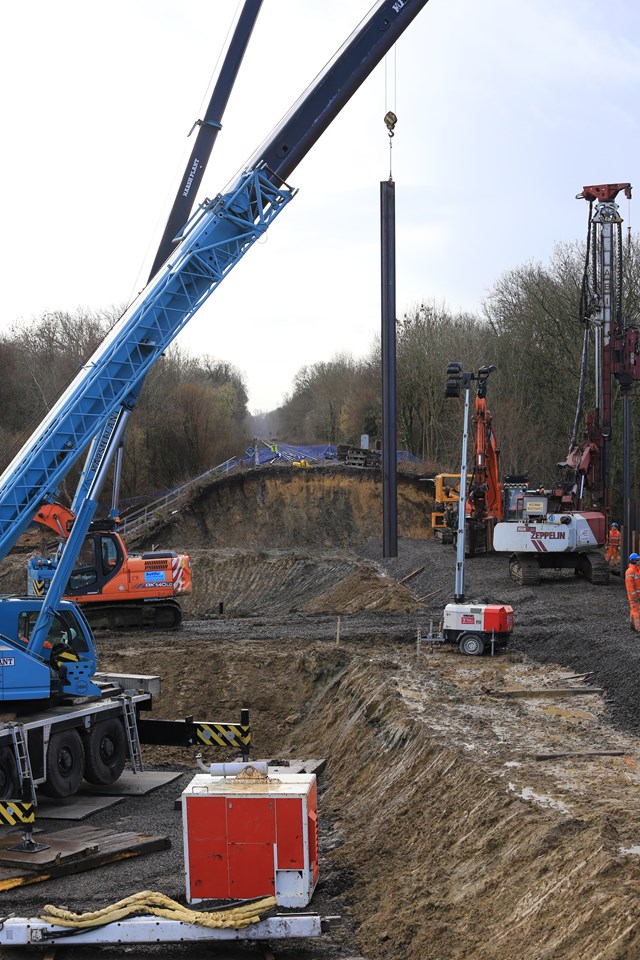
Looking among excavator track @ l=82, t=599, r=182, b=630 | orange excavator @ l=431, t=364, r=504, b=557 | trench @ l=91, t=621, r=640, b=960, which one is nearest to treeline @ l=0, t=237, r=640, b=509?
orange excavator @ l=431, t=364, r=504, b=557

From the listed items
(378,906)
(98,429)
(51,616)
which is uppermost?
(98,429)

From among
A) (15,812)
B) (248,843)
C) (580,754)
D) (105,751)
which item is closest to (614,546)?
(105,751)

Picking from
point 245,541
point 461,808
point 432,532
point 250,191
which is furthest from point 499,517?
point 461,808

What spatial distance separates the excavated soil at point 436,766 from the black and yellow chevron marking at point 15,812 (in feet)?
3.46

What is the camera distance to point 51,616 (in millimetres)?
13453

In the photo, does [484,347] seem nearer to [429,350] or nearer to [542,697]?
[429,350]

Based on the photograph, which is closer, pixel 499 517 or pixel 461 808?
pixel 461 808

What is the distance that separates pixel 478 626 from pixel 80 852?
30.3 feet

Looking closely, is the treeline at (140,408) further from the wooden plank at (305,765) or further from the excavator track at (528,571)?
the wooden plank at (305,765)

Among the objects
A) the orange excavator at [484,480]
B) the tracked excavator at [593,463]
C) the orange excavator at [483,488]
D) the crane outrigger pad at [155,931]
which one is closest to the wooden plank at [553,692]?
the crane outrigger pad at [155,931]

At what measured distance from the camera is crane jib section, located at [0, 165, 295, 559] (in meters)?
13.1

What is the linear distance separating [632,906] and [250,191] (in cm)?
1026

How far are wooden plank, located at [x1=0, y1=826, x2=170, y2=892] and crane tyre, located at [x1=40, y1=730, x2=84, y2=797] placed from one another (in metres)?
1.01

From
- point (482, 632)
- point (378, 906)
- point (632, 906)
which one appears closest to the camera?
point (632, 906)
